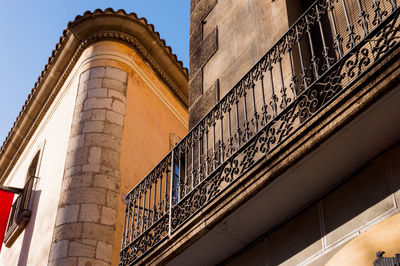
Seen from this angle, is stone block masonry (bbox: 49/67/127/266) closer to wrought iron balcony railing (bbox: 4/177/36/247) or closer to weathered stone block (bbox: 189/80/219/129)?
wrought iron balcony railing (bbox: 4/177/36/247)

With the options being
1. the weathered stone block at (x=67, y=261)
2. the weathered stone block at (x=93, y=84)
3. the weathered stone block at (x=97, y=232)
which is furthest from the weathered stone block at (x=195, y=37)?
the weathered stone block at (x=67, y=261)

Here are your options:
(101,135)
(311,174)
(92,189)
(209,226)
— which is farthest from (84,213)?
(311,174)

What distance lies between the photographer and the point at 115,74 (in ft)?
37.3

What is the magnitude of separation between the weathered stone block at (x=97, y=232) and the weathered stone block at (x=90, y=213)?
3.4 inches

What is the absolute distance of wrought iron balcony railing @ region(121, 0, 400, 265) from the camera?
16.3 feet

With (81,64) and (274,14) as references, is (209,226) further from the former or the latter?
(81,64)

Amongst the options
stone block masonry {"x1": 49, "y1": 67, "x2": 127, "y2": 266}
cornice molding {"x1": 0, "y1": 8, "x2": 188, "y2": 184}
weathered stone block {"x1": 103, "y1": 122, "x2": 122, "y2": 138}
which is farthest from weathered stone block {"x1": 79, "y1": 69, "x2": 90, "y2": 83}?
weathered stone block {"x1": 103, "y1": 122, "x2": 122, "y2": 138}

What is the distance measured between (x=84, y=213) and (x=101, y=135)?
1.59 metres

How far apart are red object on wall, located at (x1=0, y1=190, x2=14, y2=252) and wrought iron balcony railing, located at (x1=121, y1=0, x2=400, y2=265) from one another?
193 inches

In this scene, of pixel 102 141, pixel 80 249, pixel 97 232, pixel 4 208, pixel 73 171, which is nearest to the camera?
pixel 80 249

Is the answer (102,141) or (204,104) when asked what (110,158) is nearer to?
(102,141)

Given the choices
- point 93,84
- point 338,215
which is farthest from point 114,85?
point 338,215

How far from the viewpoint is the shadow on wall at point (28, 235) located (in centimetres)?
1036

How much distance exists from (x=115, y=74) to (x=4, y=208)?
351cm
